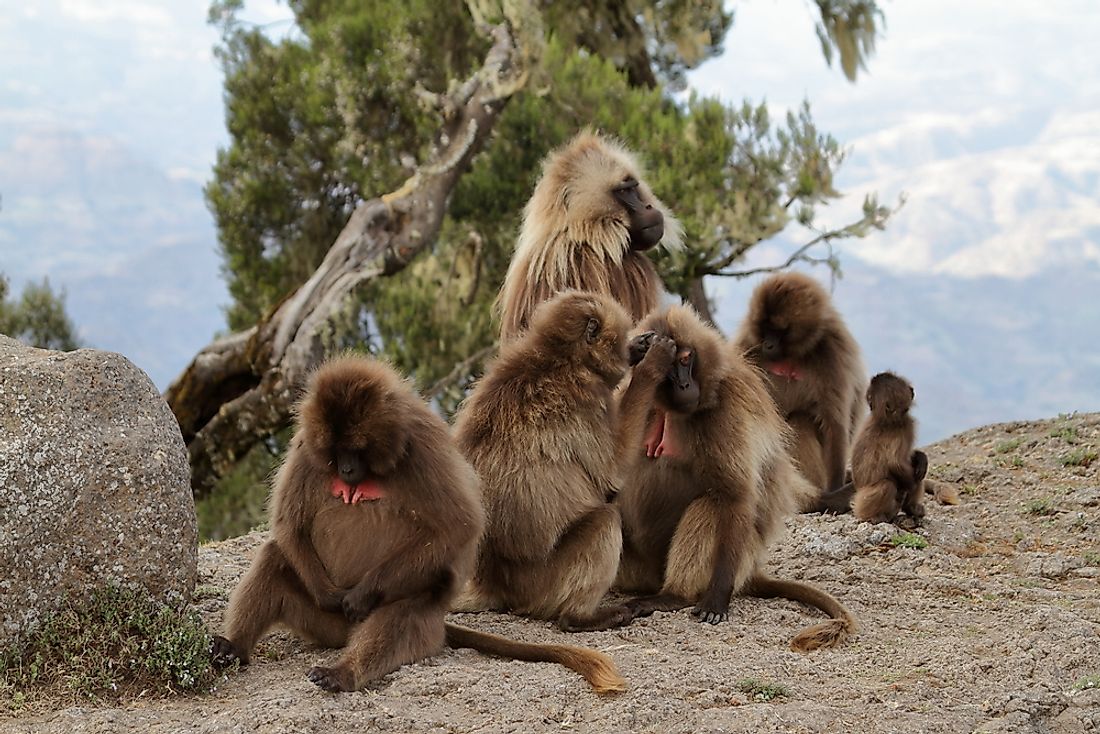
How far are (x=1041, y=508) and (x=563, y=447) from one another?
4.05 meters

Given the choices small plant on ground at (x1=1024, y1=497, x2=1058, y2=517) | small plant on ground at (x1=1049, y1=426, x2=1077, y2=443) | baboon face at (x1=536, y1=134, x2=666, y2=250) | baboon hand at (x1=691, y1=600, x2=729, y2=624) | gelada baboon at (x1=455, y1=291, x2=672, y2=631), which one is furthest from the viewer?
small plant on ground at (x1=1049, y1=426, x2=1077, y2=443)

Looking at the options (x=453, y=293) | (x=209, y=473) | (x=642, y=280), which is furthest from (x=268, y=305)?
(x=642, y=280)

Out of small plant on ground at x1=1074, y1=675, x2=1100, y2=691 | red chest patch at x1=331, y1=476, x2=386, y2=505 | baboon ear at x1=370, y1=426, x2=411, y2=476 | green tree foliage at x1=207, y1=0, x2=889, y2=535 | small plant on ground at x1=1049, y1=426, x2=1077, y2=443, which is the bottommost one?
small plant on ground at x1=1074, y1=675, x2=1100, y2=691

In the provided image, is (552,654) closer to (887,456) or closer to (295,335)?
(887,456)

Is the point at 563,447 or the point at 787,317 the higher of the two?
the point at 787,317

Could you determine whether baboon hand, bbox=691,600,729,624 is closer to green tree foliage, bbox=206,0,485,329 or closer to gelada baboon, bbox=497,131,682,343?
gelada baboon, bbox=497,131,682,343

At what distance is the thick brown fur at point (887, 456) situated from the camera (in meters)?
7.66

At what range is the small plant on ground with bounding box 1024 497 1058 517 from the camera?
8.37 m

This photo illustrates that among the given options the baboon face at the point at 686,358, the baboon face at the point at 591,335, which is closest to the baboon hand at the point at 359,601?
the baboon face at the point at 591,335

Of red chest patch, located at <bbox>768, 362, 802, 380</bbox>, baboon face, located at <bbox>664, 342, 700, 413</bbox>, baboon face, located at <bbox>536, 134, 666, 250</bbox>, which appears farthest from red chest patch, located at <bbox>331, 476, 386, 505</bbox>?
red chest patch, located at <bbox>768, 362, 802, 380</bbox>

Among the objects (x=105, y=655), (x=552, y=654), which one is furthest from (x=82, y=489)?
(x=552, y=654)

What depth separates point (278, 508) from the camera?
5359 millimetres

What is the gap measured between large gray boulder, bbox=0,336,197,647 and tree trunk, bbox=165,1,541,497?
257 inches

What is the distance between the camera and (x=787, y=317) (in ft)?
26.0
